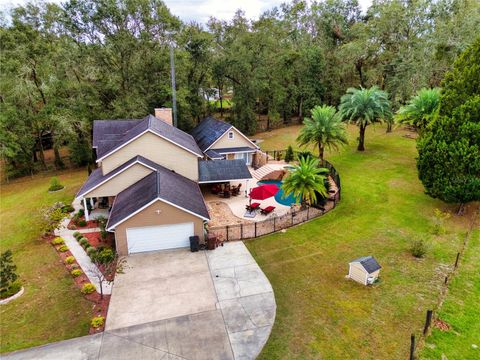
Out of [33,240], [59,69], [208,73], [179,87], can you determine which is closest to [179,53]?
[179,87]


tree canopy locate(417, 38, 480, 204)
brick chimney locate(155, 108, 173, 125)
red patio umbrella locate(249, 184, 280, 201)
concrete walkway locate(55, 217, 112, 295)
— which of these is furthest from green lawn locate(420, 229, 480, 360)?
brick chimney locate(155, 108, 173, 125)

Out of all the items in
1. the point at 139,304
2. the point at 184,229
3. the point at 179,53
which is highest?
the point at 179,53

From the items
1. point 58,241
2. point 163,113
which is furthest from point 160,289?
point 163,113

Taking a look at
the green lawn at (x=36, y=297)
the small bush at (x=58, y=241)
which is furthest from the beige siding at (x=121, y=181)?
the green lawn at (x=36, y=297)

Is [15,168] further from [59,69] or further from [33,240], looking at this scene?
[33,240]

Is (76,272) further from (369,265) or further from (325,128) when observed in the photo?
(325,128)

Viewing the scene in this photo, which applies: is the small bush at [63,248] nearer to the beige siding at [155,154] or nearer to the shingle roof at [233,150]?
the beige siding at [155,154]
